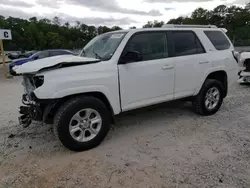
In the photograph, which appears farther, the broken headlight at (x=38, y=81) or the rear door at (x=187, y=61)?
the rear door at (x=187, y=61)

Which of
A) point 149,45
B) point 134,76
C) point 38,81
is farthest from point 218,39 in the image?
point 38,81

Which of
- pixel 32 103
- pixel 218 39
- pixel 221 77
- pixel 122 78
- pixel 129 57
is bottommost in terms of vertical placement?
pixel 32 103

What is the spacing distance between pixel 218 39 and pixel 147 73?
→ 2169mm

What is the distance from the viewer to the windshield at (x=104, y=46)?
3744 mm

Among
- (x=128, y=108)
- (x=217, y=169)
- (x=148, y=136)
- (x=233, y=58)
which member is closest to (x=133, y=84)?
(x=128, y=108)

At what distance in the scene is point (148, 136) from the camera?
3.93 meters

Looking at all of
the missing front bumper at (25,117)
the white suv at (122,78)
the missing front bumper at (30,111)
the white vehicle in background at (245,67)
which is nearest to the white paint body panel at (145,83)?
the white suv at (122,78)

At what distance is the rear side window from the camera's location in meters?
4.82

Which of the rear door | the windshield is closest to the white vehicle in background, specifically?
the rear door

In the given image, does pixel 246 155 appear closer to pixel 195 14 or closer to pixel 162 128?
pixel 162 128

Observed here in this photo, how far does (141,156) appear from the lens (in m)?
3.24

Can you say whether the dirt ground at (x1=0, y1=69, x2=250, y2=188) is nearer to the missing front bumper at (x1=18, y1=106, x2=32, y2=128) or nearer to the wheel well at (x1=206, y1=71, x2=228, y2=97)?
the missing front bumper at (x1=18, y1=106, x2=32, y2=128)

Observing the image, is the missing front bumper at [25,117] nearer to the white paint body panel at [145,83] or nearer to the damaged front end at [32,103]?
the damaged front end at [32,103]

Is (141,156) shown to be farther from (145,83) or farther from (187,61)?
(187,61)
